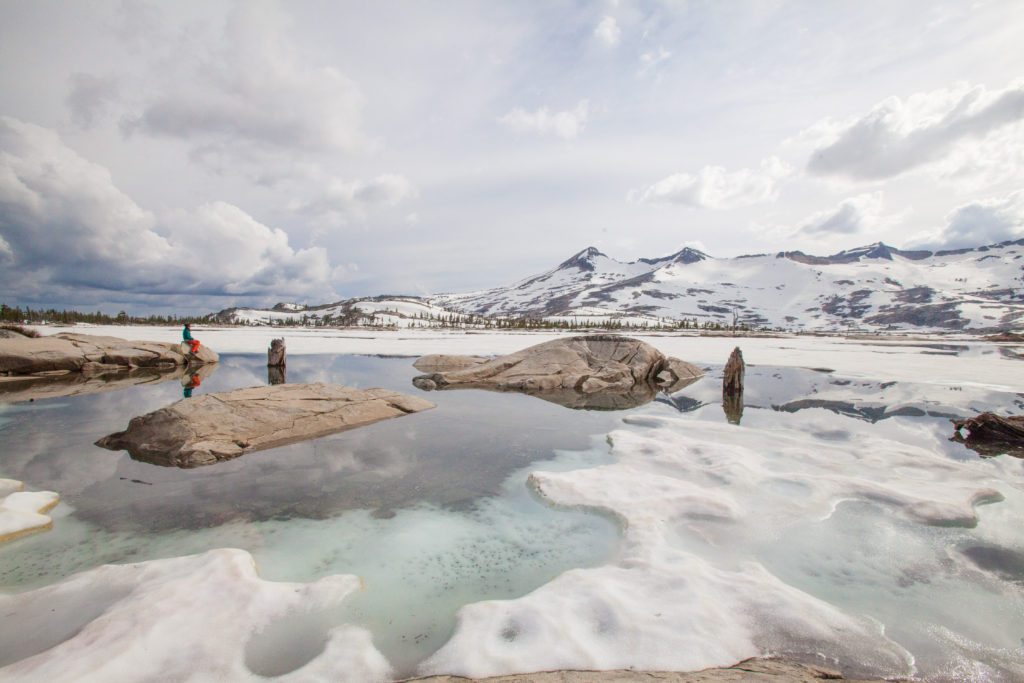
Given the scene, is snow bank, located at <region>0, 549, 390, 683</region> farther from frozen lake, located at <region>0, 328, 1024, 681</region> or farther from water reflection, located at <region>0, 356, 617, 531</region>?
water reflection, located at <region>0, 356, 617, 531</region>

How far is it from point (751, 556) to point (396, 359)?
28.7 meters

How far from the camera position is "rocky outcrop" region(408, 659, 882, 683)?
334cm

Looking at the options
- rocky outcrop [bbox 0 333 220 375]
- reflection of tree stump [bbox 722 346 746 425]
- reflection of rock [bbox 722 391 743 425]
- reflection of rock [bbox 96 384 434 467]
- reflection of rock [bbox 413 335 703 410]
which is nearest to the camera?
reflection of rock [bbox 96 384 434 467]

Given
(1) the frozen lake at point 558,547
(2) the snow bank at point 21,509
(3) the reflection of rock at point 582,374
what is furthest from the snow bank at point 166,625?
(3) the reflection of rock at point 582,374

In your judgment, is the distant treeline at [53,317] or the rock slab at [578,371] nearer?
the rock slab at [578,371]

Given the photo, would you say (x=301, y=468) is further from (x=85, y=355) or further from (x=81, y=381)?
(x=85, y=355)

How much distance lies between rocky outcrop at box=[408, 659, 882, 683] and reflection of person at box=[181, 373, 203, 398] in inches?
684

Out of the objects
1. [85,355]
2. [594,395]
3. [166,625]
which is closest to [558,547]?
[166,625]

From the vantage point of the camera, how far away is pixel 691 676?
3412 mm

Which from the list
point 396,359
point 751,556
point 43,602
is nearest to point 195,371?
point 396,359

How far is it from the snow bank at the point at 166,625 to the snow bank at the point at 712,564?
0.96 m

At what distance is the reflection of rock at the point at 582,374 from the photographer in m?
18.7

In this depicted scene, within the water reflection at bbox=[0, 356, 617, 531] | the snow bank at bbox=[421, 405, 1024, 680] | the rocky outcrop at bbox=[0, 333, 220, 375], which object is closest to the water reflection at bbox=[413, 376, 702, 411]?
the water reflection at bbox=[0, 356, 617, 531]

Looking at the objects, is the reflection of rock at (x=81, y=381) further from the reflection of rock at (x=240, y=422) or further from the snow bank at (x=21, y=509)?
the snow bank at (x=21, y=509)
